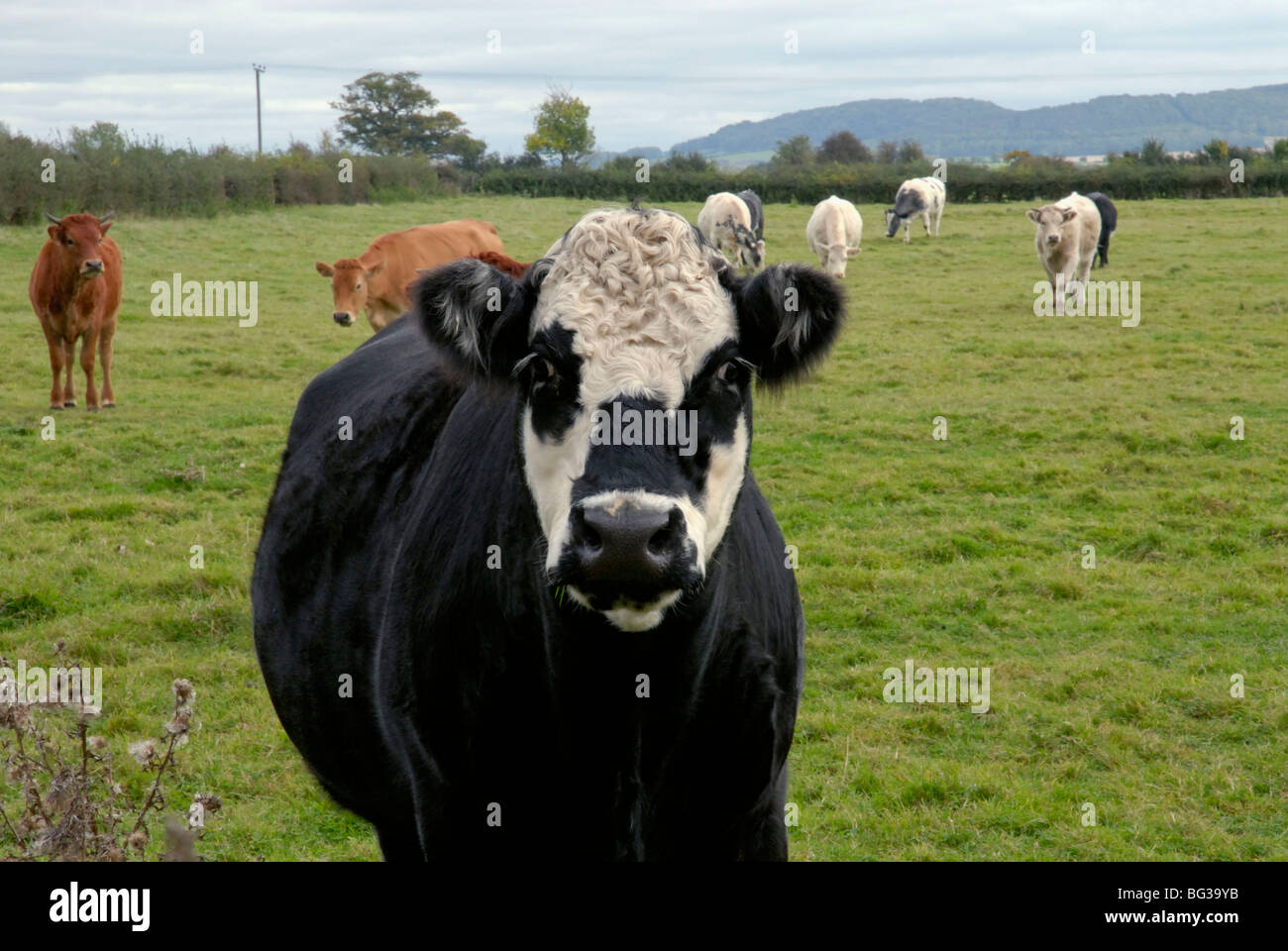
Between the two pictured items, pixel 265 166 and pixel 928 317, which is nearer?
pixel 928 317

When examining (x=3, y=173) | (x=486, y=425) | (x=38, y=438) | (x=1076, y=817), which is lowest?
(x=1076, y=817)

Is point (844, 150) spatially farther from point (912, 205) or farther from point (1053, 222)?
point (1053, 222)

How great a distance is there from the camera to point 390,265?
1659 cm

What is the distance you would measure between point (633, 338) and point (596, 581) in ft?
1.96

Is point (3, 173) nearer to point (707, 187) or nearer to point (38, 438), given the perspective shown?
point (38, 438)

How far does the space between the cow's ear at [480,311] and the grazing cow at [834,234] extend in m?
22.4

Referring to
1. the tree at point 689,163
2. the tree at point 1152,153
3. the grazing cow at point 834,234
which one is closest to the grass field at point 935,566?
the grazing cow at point 834,234

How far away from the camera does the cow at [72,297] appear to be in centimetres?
1234

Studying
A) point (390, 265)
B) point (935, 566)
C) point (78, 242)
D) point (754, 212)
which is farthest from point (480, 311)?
point (754, 212)

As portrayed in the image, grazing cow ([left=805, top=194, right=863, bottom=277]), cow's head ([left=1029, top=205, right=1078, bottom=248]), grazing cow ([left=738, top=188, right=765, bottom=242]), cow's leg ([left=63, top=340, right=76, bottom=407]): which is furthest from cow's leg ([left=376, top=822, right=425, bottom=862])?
grazing cow ([left=738, top=188, right=765, bottom=242])

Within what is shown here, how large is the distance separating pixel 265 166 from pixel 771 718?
114 feet

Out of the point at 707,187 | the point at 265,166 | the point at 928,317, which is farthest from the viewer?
the point at 707,187

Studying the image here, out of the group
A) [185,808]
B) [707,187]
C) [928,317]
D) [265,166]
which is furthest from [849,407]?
[707,187]

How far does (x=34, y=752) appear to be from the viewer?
17.3ft
